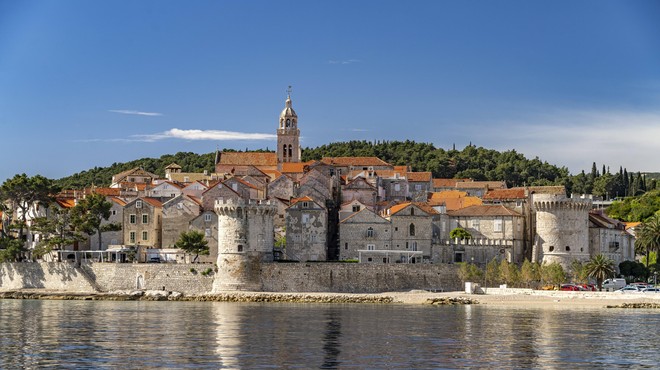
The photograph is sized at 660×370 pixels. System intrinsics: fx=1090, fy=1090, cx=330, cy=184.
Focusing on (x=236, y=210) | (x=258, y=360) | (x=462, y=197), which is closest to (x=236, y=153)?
(x=462, y=197)

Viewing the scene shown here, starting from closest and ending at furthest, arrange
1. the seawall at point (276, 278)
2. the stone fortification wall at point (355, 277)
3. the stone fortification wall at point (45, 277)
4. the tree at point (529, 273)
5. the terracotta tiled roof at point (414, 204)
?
the stone fortification wall at point (355, 277) → the seawall at point (276, 278) → the tree at point (529, 273) → the stone fortification wall at point (45, 277) → the terracotta tiled roof at point (414, 204)

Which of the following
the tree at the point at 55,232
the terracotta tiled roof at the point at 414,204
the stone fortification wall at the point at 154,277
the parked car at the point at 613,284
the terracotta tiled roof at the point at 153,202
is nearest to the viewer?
the stone fortification wall at the point at 154,277

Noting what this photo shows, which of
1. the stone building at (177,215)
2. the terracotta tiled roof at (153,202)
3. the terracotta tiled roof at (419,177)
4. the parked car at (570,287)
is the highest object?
the terracotta tiled roof at (419,177)

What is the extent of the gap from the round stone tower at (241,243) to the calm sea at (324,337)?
806cm

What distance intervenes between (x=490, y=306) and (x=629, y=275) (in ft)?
→ 67.9

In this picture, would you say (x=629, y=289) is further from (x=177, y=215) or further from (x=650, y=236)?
(x=177, y=215)

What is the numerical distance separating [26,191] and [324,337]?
141ft

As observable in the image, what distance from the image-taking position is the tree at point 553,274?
74.4m

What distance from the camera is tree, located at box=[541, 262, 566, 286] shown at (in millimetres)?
74375

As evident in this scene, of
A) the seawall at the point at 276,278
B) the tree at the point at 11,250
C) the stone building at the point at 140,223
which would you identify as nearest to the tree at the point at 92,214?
the stone building at the point at 140,223

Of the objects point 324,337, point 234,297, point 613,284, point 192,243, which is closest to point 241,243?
point 234,297

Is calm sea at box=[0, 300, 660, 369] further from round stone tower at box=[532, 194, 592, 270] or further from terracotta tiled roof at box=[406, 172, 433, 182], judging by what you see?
terracotta tiled roof at box=[406, 172, 433, 182]

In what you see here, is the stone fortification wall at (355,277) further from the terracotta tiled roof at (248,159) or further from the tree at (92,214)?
the terracotta tiled roof at (248,159)

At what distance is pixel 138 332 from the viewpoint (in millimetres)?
48031
